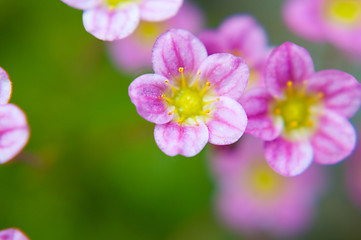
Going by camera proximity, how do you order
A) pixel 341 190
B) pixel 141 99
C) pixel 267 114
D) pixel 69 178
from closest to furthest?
pixel 141 99 → pixel 267 114 → pixel 69 178 → pixel 341 190

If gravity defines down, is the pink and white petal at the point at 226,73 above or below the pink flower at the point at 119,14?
below

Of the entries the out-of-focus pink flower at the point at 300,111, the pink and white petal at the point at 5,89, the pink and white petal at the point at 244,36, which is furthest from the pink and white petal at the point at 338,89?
the pink and white petal at the point at 5,89

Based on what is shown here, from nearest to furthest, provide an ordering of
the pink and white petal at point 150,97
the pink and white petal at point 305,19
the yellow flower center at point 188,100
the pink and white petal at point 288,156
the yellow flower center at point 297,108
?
the pink and white petal at point 150,97, the pink and white petal at point 288,156, the yellow flower center at point 188,100, the yellow flower center at point 297,108, the pink and white petal at point 305,19

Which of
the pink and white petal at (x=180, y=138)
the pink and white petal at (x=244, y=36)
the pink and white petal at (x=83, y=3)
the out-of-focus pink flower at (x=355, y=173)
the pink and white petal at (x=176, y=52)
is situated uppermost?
the pink and white petal at (x=83, y=3)

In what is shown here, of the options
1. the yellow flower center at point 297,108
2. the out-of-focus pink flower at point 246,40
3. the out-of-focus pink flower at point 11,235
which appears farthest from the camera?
the out-of-focus pink flower at point 246,40

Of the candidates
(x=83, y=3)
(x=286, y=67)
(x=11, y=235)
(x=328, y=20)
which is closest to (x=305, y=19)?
(x=328, y=20)

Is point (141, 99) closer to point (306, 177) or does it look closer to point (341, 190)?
point (306, 177)

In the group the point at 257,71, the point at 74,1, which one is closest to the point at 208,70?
the point at 257,71

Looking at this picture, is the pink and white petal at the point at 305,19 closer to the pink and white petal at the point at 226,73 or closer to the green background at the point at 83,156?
the green background at the point at 83,156
